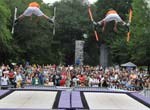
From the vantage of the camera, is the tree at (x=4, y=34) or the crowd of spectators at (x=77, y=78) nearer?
the crowd of spectators at (x=77, y=78)

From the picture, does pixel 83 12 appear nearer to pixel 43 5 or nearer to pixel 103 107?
pixel 43 5

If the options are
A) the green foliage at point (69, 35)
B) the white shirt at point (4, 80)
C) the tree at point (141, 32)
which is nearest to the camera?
the white shirt at point (4, 80)

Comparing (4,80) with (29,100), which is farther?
(4,80)

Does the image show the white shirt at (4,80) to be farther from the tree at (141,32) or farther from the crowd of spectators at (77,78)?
the tree at (141,32)

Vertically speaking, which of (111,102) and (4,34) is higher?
(4,34)

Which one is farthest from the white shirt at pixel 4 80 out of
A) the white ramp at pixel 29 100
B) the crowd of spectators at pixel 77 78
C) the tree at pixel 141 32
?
the tree at pixel 141 32

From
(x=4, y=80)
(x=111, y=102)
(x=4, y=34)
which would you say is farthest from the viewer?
(x=4, y=34)

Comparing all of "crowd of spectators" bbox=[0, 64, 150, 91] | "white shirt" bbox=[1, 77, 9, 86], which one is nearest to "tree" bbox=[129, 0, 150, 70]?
"crowd of spectators" bbox=[0, 64, 150, 91]

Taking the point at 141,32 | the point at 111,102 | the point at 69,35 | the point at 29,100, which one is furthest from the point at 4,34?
the point at 111,102

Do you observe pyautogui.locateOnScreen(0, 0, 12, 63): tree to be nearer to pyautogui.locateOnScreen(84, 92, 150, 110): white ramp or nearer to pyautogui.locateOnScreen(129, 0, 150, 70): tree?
pyautogui.locateOnScreen(129, 0, 150, 70): tree

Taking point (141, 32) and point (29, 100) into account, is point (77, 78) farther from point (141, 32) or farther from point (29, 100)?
point (141, 32)

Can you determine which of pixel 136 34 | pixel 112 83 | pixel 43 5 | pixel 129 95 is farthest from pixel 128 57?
pixel 129 95

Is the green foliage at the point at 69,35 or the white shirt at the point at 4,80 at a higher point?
the green foliage at the point at 69,35

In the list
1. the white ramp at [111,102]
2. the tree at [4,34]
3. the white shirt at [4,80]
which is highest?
the tree at [4,34]
